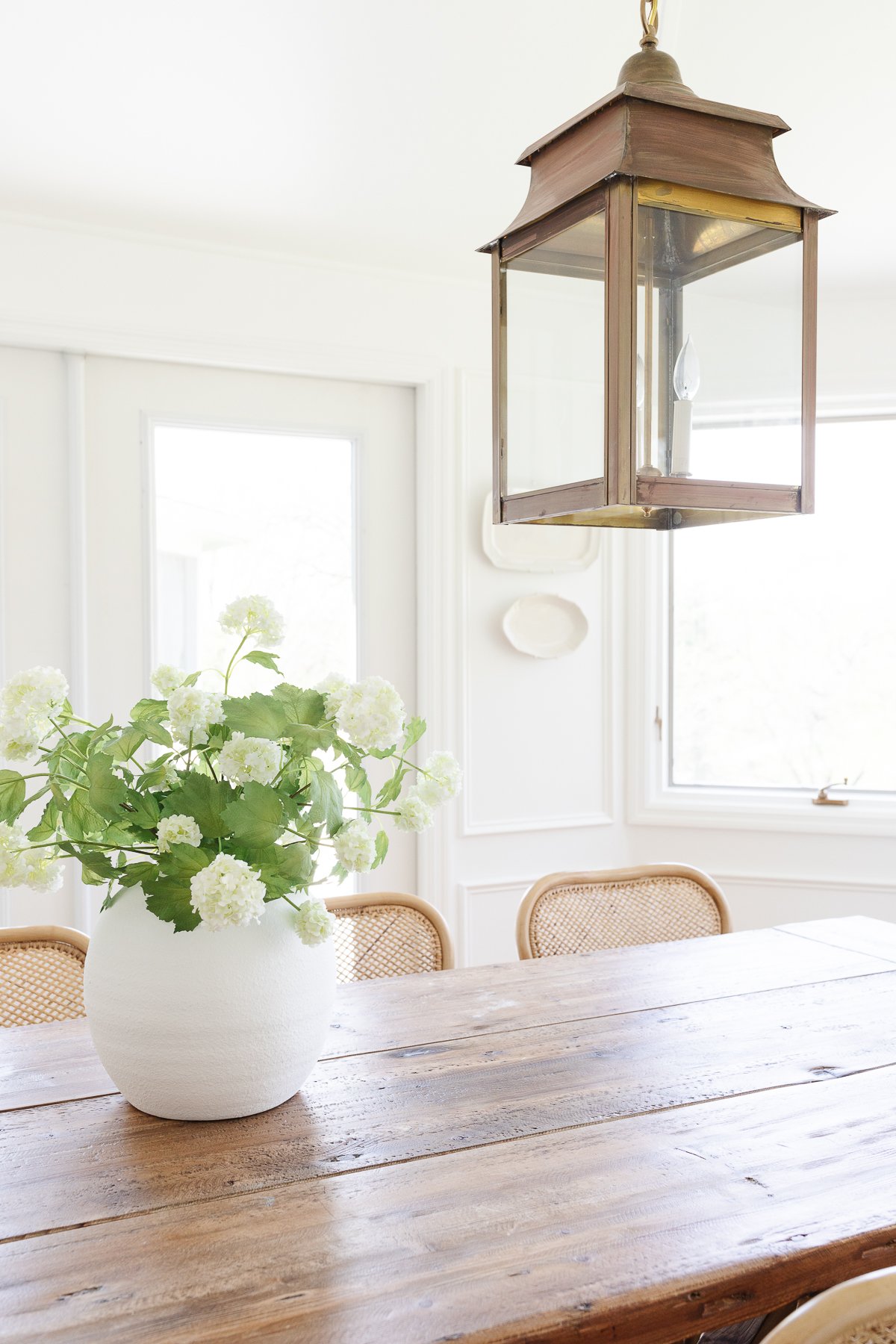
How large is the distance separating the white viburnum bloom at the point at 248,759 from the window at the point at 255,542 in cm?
186

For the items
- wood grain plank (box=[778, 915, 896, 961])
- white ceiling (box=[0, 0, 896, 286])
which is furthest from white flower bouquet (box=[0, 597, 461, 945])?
white ceiling (box=[0, 0, 896, 286])

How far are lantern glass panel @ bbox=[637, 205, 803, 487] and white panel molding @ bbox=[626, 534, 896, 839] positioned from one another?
86.9 inches

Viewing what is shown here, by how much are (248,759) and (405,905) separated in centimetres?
94

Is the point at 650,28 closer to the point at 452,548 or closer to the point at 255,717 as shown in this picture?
the point at 255,717

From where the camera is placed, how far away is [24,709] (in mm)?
1126

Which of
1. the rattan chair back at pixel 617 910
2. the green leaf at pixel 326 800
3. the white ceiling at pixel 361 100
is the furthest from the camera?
the rattan chair back at pixel 617 910

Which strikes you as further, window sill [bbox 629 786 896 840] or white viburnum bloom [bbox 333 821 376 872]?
window sill [bbox 629 786 896 840]

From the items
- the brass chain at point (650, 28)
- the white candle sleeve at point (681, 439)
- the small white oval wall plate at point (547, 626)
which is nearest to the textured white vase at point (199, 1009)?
the white candle sleeve at point (681, 439)

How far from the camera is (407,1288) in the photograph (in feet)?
2.88

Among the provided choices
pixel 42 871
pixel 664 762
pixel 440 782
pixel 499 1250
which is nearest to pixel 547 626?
pixel 664 762

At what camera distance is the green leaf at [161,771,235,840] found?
1133 mm

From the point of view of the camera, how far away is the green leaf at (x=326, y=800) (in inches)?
45.2

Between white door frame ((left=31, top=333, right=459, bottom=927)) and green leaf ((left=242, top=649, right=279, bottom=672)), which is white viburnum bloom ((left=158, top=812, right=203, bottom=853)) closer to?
green leaf ((left=242, top=649, right=279, bottom=672))

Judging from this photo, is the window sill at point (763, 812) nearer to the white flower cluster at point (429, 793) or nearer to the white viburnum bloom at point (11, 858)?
the white flower cluster at point (429, 793)
